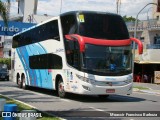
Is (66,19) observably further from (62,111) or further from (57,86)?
(62,111)

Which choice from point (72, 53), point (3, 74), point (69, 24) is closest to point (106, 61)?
point (72, 53)

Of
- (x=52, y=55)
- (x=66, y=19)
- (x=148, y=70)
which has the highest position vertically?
(x=66, y=19)

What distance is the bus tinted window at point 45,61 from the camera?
20.5 m

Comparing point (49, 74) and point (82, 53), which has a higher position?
point (82, 53)

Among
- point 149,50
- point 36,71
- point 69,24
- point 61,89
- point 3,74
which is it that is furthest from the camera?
point 149,50

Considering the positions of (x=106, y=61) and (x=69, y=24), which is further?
(x=69, y=24)

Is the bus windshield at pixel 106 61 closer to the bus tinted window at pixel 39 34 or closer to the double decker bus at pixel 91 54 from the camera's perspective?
the double decker bus at pixel 91 54

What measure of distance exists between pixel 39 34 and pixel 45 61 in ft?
6.54

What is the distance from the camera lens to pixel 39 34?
939 inches

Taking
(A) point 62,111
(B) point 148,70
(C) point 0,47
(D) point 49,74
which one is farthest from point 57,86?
(C) point 0,47

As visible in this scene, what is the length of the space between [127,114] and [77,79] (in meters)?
4.73

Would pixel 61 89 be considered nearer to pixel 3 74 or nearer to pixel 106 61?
pixel 106 61

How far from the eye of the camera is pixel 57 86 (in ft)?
69.1

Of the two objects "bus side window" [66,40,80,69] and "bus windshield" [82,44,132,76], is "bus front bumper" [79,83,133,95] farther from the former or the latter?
"bus side window" [66,40,80,69]
